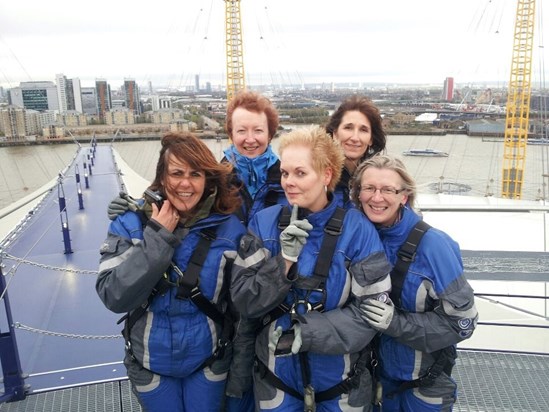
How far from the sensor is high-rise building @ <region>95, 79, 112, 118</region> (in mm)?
25142

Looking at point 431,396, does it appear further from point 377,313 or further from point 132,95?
point 132,95

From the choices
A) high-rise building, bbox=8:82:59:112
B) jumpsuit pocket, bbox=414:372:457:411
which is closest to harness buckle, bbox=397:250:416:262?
jumpsuit pocket, bbox=414:372:457:411

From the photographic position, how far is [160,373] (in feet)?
5.18

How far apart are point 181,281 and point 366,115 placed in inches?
45.1

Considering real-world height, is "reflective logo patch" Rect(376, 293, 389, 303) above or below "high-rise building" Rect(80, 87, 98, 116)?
below

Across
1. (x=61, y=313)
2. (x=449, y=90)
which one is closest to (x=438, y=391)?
(x=61, y=313)

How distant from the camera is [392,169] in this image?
1608 mm

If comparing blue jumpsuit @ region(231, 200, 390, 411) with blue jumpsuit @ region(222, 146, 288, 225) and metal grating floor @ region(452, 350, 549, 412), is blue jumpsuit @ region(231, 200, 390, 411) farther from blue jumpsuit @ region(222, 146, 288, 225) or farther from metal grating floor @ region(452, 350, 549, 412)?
metal grating floor @ region(452, 350, 549, 412)

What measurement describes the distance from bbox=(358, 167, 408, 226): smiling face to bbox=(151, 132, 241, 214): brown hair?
1.60 ft

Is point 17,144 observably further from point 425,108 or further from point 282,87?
point 425,108

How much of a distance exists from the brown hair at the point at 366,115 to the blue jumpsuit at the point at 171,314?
0.78 meters

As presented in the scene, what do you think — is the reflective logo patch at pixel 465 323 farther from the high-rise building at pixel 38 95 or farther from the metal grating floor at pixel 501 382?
the high-rise building at pixel 38 95

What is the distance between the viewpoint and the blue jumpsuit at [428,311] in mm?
1482

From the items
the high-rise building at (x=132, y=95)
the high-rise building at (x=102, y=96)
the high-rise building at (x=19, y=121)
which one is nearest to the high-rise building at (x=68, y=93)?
the high-rise building at (x=19, y=121)
